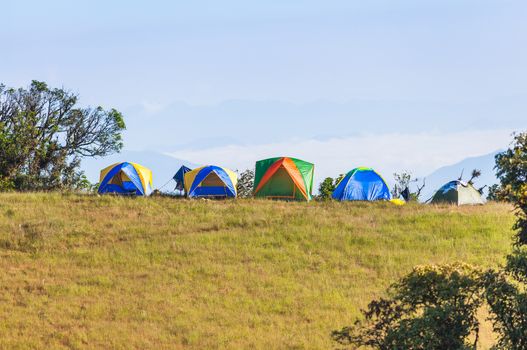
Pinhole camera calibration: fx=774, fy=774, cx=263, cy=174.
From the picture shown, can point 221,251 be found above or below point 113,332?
above

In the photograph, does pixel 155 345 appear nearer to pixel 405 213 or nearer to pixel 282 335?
pixel 282 335

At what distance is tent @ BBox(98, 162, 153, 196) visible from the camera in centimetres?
4650

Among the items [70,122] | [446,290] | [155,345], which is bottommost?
[155,345]

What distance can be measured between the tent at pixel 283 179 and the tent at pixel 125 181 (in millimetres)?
6825

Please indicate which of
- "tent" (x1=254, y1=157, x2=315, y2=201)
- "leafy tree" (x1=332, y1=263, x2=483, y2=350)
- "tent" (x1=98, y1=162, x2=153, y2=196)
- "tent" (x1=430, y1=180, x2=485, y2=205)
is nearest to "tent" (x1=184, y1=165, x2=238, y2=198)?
"tent" (x1=254, y1=157, x2=315, y2=201)

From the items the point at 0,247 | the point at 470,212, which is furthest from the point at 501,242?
the point at 0,247

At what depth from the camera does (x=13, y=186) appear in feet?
184

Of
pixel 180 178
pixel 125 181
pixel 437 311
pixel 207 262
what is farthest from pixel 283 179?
pixel 437 311

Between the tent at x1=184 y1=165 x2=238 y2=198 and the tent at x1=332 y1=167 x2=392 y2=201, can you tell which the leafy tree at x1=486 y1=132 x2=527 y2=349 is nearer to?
the tent at x1=332 y1=167 x2=392 y2=201

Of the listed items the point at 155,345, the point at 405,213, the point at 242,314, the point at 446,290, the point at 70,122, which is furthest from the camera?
the point at 70,122

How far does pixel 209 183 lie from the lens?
46094 mm

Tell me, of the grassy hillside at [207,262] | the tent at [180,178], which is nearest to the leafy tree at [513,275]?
the grassy hillside at [207,262]

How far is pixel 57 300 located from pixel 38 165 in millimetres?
33690

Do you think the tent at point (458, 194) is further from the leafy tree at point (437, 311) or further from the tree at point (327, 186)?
the leafy tree at point (437, 311)
